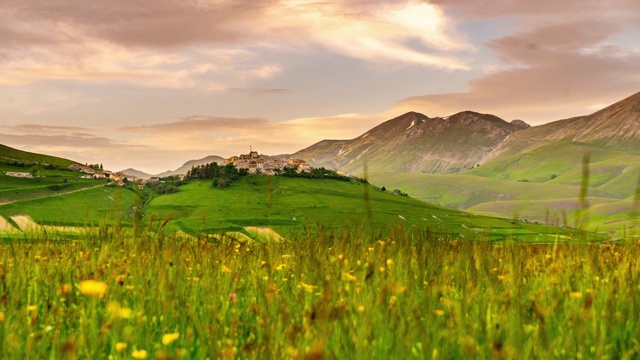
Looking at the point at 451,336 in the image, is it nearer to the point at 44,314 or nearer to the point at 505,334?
the point at 505,334

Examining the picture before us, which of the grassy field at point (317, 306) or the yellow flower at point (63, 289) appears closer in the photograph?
the grassy field at point (317, 306)

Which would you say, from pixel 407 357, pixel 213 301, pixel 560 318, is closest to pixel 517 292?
pixel 560 318

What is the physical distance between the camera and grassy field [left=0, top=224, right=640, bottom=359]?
160 inches

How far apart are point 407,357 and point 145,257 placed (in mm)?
5164

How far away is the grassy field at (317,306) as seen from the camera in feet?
13.3

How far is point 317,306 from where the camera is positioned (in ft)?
15.1

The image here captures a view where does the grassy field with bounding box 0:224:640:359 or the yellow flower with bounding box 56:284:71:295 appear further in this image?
the yellow flower with bounding box 56:284:71:295

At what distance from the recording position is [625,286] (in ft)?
19.7

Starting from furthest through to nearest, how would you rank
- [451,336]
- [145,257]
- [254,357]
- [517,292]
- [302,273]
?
→ 1. [145,257]
2. [302,273]
3. [517,292]
4. [451,336]
5. [254,357]

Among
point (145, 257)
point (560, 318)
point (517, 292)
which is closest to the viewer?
point (560, 318)

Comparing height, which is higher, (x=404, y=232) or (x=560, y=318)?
(x=404, y=232)

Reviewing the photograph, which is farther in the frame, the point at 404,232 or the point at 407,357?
the point at 404,232

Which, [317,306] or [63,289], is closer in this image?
[317,306]

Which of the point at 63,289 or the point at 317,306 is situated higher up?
the point at 317,306
